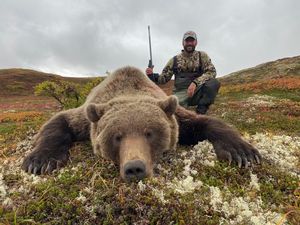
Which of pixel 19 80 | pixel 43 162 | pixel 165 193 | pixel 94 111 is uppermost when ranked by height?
pixel 94 111

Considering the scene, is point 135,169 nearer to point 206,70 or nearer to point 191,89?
point 191,89

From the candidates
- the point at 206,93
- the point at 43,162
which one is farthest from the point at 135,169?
the point at 206,93

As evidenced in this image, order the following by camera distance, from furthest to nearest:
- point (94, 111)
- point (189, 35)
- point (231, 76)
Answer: point (231, 76), point (189, 35), point (94, 111)

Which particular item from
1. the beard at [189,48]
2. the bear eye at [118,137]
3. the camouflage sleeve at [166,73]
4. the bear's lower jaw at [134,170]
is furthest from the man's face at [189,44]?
the bear's lower jaw at [134,170]

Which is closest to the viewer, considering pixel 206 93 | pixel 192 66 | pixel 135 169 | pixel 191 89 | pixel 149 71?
pixel 135 169

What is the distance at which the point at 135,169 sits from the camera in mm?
4414

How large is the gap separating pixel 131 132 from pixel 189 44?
5.89 metres

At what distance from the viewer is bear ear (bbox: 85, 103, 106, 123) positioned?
569cm

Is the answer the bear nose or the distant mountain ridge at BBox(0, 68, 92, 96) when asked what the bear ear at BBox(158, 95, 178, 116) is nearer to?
the bear nose

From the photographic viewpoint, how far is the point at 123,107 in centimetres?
569

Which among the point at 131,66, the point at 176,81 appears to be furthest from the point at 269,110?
the point at 131,66

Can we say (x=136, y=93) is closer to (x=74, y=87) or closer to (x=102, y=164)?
(x=102, y=164)

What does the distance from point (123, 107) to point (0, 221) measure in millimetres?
2302

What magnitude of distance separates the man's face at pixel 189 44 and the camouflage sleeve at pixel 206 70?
0.31 metres
